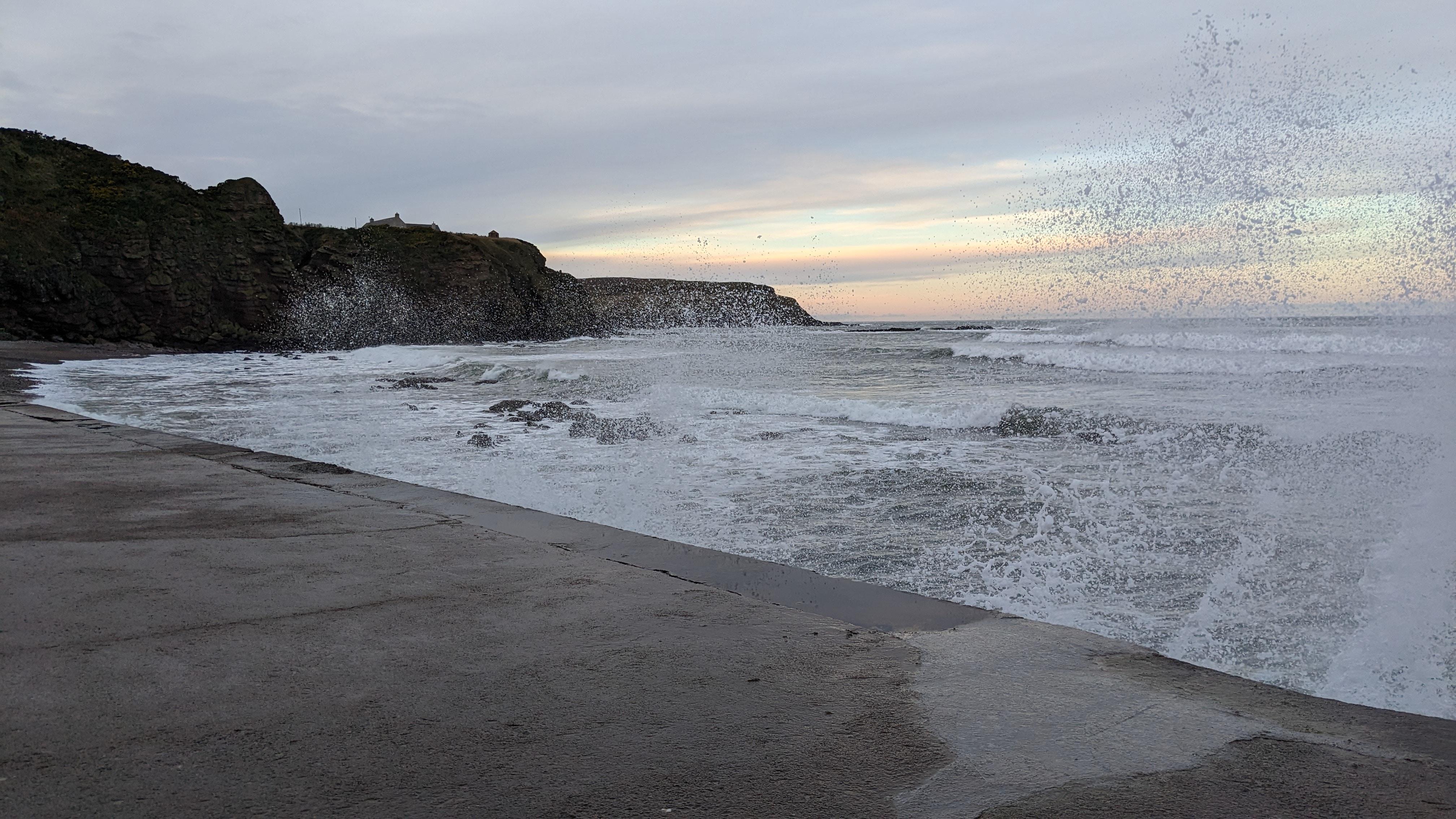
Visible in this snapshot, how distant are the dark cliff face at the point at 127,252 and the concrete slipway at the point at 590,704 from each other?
36.0 meters

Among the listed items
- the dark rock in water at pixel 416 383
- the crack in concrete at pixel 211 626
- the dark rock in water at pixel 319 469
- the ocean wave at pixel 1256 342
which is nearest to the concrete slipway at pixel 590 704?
the crack in concrete at pixel 211 626

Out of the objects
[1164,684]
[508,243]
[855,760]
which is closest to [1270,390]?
[1164,684]

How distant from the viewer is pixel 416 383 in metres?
18.3

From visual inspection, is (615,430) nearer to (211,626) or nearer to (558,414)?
(558,414)

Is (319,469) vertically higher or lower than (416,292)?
lower

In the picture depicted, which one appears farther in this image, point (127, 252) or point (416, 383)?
point (127, 252)

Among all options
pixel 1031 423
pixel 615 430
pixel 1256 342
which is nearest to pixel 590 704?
pixel 615 430

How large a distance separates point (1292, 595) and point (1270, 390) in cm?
1483

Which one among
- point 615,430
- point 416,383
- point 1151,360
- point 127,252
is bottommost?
point 615,430

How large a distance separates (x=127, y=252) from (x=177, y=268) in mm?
2134

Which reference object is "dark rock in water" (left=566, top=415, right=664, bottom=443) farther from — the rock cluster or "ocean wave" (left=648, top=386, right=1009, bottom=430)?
"ocean wave" (left=648, top=386, right=1009, bottom=430)

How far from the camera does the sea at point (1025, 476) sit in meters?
3.79

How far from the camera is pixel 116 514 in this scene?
437cm

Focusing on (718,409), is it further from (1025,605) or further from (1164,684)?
(1164,684)
